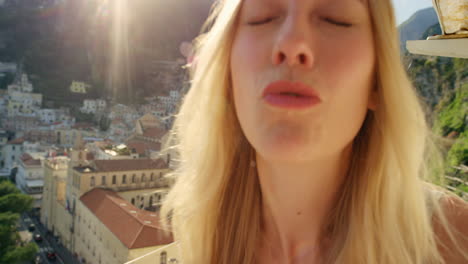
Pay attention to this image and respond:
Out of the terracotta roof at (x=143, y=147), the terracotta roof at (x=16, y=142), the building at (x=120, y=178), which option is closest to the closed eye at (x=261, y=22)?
the building at (x=120, y=178)

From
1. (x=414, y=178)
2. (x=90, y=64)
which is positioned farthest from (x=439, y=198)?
(x=90, y=64)

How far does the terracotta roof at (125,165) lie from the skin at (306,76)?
722 centimetres

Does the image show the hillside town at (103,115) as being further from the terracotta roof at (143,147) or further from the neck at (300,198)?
the neck at (300,198)

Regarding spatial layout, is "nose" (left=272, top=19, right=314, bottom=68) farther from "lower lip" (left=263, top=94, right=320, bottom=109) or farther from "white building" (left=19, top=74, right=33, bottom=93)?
"white building" (left=19, top=74, right=33, bottom=93)

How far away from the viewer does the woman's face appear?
0.99 ft

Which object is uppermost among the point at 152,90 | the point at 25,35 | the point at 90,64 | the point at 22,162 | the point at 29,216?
the point at 25,35

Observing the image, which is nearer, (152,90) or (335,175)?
(335,175)

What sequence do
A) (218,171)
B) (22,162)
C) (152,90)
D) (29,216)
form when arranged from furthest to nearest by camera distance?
(152,90) → (22,162) → (29,216) → (218,171)

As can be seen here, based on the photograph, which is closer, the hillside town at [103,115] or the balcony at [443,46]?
the balcony at [443,46]

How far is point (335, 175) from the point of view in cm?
37

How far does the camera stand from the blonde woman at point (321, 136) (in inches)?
12.1

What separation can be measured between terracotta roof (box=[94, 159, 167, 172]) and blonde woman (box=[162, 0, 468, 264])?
713 cm

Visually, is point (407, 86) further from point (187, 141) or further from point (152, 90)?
point (152, 90)

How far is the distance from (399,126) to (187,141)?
0.91 ft
